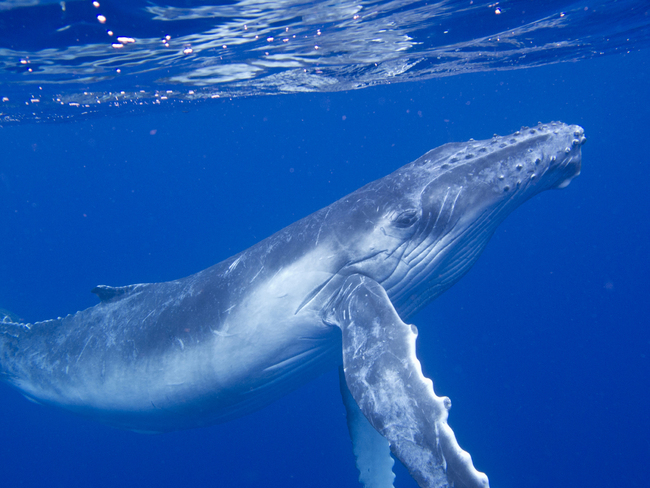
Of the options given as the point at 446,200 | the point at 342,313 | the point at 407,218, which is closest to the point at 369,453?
the point at 342,313

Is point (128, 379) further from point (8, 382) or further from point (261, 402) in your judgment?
point (8, 382)

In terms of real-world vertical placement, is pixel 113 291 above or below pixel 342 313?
below

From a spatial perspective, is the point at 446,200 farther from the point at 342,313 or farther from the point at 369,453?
the point at 369,453

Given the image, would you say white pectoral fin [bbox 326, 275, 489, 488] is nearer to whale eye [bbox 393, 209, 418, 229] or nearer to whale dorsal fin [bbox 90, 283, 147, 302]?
whale eye [bbox 393, 209, 418, 229]

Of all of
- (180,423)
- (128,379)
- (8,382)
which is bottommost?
(180,423)

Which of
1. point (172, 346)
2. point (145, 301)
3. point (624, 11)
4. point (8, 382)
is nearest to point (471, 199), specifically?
point (172, 346)

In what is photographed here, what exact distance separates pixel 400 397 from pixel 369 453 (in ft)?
15.0

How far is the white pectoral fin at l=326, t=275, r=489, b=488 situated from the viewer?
10.8ft

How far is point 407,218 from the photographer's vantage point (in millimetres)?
5258

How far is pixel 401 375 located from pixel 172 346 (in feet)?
13.8

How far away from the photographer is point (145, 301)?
285 inches

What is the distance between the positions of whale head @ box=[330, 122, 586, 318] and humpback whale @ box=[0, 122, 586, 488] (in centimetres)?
2

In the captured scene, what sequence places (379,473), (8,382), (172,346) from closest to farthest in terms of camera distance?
1. (172,346)
2. (379,473)
3. (8,382)

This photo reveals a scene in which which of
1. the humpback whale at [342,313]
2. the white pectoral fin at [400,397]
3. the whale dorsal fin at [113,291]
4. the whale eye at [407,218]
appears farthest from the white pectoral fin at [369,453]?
the whale dorsal fin at [113,291]
